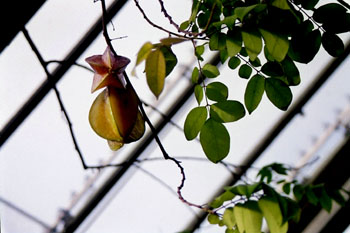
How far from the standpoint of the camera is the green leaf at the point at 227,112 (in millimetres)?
612

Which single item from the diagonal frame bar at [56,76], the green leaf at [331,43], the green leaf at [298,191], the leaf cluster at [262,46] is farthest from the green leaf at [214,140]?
the diagonal frame bar at [56,76]

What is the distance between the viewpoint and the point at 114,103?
23.1 inches

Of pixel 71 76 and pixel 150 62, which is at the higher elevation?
pixel 150 62

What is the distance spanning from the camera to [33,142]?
6.21 feet

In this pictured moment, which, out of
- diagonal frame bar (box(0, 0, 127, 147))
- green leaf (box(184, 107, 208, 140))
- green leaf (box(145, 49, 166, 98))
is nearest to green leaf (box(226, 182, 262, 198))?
green leaf (box(184, 107, 208, 140))

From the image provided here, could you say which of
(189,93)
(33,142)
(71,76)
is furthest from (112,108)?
(33,142)

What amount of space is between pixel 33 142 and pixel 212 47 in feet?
4.94

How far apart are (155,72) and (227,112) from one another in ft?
0.84

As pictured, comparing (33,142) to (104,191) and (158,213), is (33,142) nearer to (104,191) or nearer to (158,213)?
(104,191)

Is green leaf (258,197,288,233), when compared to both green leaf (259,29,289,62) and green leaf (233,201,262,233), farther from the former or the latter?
green leaf (259,29,289,62)

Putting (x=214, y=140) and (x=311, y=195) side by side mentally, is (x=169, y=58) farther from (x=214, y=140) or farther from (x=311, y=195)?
(x=311, y=195)

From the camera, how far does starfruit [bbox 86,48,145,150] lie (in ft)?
1.94

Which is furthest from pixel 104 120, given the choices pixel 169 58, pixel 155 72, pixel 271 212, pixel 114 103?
pixel 271 212

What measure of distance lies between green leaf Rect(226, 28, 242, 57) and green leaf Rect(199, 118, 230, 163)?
0.13 m
